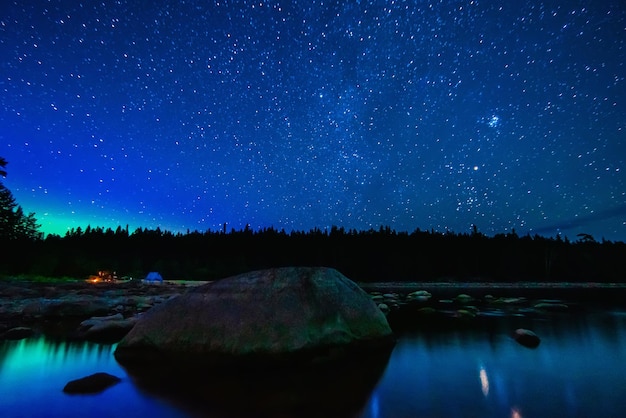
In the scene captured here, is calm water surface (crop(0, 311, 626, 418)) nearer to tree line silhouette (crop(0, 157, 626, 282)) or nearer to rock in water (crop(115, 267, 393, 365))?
rock in water (crop(115, 267, 393, 365))

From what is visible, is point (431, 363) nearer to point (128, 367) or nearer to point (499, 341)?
point (499, 341)

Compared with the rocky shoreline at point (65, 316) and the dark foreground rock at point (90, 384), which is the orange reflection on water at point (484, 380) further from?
the rocky shoreline at point (65, 316)

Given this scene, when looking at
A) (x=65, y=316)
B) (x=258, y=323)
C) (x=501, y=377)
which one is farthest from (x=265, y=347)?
(x=65, y=316)

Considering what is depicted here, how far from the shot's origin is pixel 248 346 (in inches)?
290

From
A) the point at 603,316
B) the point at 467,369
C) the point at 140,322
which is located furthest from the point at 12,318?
the point at 603,316

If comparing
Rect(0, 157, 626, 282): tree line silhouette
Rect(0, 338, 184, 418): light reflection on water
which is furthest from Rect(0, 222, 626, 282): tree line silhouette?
Rect(0, 338, 184, 418): light reflection on water

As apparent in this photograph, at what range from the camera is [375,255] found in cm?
8844

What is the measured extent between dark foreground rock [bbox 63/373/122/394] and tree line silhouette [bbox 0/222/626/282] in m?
72.6

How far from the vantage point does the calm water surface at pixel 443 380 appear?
17.4 ft

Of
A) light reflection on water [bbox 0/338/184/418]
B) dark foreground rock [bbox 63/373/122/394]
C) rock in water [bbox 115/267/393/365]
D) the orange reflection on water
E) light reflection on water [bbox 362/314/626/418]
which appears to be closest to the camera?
light reflection on water [bbox 0/338/184/418]

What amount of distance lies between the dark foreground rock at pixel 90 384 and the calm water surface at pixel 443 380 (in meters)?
0.17

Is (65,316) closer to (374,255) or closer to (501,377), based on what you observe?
(501,377)

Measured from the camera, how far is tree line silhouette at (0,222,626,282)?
82.8 m

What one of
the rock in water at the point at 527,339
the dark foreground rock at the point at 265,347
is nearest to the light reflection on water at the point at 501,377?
the rock in water at the point at 527,339
